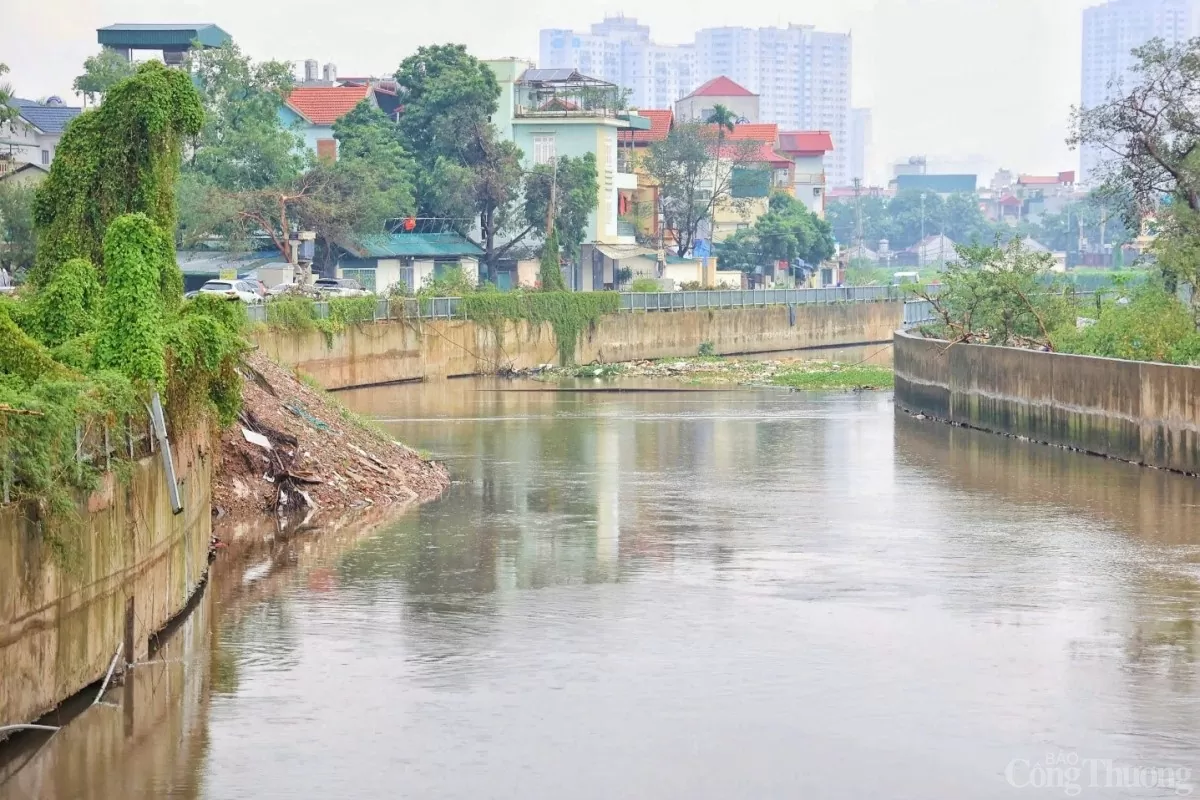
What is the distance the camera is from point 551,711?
18453 mm

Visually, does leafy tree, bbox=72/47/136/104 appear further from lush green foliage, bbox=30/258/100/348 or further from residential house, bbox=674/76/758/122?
residential house, bbox=674/76/758/122

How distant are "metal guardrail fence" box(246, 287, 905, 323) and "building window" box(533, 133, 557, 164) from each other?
52.0 ft

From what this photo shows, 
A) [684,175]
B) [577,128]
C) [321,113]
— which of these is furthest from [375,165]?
[684,175]

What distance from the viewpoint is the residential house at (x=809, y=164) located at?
16188 cm

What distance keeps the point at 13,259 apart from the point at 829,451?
3401cm

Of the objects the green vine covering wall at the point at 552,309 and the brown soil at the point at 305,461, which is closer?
the brown soil at the point at 305,461

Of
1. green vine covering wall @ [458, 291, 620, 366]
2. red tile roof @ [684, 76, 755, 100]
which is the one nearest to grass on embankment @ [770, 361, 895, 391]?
green vine covering wall @ [458, 291, 620, 366]

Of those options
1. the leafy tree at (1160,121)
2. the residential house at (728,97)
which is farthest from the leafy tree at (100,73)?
the residential house at (728,97)

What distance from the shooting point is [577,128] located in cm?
9944

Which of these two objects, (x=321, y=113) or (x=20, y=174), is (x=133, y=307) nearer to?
(x=20, y=174)

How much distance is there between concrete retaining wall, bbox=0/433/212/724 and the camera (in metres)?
15.7

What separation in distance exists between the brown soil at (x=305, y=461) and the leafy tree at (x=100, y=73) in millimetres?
56617

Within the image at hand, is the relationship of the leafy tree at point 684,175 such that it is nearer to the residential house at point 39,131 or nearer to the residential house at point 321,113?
the residential house at point 321,113

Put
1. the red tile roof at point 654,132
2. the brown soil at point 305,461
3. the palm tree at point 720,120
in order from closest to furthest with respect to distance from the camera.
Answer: the brown soil at point 305,461
the palm tree at point 720,120
the red tile roof at point 654,132
